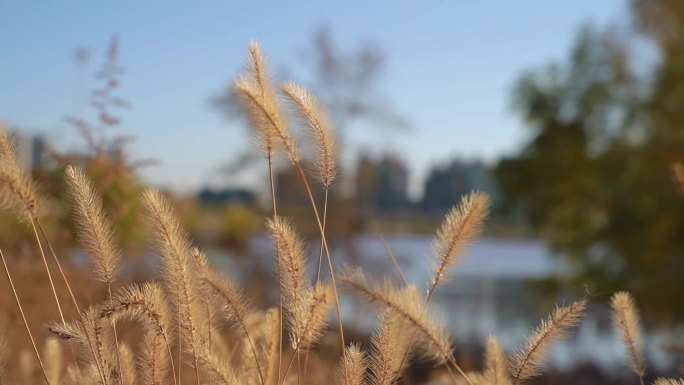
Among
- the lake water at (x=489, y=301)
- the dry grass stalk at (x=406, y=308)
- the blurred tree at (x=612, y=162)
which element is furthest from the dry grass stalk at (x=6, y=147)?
the blurred tree at (x=612, y=162)

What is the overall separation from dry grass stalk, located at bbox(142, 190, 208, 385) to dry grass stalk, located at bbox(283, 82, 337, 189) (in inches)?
11.3

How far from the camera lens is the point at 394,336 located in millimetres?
1556

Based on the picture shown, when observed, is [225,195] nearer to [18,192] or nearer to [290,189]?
[290,189]

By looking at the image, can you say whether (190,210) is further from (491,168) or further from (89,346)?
(89,346)

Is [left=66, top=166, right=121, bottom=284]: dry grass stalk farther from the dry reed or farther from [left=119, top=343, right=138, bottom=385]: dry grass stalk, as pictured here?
Result: [left=119, top=343, right=138, bottom=385]: dry grass stalk

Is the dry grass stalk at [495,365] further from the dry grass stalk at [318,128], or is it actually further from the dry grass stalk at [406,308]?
the dry grass stalk at [318,128]

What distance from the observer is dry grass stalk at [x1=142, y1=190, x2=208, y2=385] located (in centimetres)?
153

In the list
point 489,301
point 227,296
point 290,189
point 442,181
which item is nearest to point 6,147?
point 227,296

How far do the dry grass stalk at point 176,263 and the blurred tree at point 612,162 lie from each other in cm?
1269

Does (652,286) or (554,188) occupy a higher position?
(554,188)

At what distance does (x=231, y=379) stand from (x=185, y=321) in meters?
0.13

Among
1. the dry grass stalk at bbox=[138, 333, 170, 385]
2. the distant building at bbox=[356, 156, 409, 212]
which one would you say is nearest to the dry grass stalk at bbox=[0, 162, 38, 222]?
the dry grass stalk at bbox=[138, 333, 170, 385]

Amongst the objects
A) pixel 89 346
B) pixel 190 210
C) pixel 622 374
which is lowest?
pixel 89 346

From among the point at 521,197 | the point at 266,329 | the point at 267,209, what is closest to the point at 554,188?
the point at 521,197
